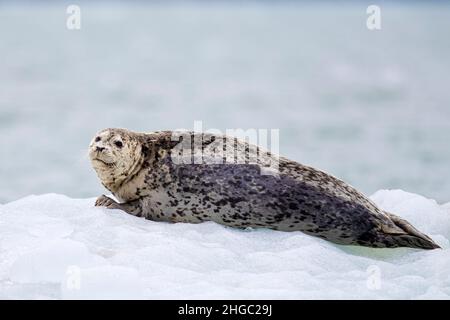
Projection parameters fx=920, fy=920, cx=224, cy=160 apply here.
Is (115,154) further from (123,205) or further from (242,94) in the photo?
(242,94)

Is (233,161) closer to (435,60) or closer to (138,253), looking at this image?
(138,253)

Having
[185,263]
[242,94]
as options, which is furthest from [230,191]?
[242,94]

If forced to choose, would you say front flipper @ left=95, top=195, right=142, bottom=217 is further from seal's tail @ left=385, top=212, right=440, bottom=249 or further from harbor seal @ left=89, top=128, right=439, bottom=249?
seal's tail @ left=385, top=212, right=440, bottom=249

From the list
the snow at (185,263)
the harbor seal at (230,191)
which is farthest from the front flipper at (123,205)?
the snow at (185,263)

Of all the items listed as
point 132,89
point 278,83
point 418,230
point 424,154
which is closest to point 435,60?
point 278,83

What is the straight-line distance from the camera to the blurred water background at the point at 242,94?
659 inches

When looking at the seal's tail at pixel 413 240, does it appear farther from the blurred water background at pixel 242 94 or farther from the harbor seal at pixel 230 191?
the blurred water background at pixel 242 94

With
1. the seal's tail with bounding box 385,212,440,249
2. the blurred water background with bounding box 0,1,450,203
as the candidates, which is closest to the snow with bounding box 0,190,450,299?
the seal's tail with bounding box 385,212,440,249

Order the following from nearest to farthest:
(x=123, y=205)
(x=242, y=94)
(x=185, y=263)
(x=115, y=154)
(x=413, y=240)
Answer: (x=185, y=263) < (x=413, y=240) < (x=115, y=154) < (x=123, y=205) < (x=242, y=94)

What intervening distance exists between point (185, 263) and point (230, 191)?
38.7 inches

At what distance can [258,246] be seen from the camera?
20.7ft

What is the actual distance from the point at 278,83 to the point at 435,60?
861cm

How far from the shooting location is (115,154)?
A: 6.88 metres

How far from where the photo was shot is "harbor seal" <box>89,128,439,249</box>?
21.9 feet
